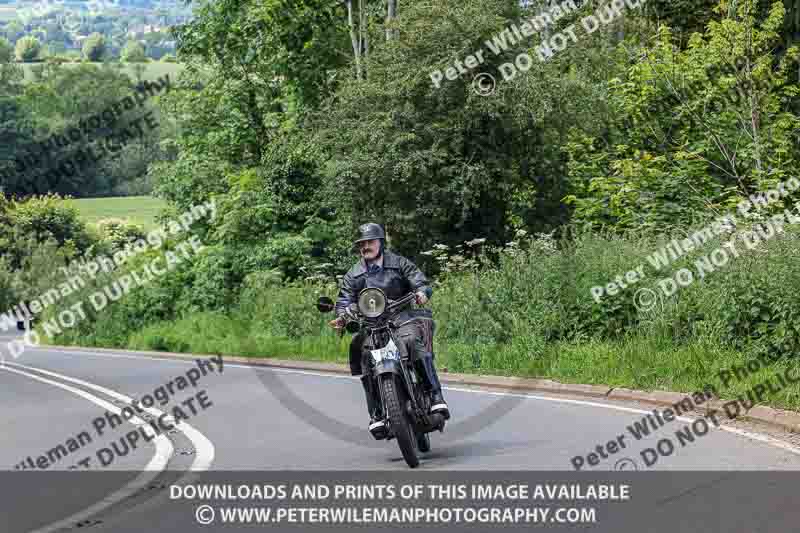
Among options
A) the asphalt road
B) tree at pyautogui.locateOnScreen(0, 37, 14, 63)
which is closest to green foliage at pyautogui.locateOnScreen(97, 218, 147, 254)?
tree at pyautogui.locateOnScreen(0, 37, 14, 63)

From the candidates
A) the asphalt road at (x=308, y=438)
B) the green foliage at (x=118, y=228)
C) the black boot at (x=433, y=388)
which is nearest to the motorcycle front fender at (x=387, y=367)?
the black boot at (x=433, y=388)

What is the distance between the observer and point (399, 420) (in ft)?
31.0

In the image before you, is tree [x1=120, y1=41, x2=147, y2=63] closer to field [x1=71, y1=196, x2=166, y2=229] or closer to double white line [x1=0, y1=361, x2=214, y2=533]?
field [x1=71, y1=196, x2=166, y2=229]

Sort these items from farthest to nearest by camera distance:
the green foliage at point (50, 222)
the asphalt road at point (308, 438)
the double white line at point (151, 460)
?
the green foliage at point (50, 222) → the asphalt road at point (308, 438) → the double white line at point (151, 460)

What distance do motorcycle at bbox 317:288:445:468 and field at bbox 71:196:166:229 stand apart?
104m

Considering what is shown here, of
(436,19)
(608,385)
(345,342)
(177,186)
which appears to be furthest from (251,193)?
(608,385)

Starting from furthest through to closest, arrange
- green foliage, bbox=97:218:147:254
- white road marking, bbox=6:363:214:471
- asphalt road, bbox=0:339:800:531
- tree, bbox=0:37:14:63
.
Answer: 1. tree, bbox=0:37:14:63
2. green foliage, bbox=97:218:147:254
3. white road marking, bbox=6:363:214:471
4. asphalt road, bbox=0:339:800:531

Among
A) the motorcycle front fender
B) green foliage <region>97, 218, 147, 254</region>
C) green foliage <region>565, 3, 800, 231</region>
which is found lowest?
the motorcycle front fender

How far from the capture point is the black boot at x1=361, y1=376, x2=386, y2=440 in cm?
990

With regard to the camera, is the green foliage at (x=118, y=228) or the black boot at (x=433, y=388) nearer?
the black boot at (x=433, y=388)

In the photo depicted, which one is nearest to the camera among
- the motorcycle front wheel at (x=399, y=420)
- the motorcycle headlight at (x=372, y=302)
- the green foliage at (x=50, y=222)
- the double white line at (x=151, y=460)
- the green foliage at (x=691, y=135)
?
the double white line at (x=151, y=460)

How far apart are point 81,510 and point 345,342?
54.8ft

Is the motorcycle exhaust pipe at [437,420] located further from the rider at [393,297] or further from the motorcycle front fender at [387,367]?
the motorcycle front fender at [387,367]

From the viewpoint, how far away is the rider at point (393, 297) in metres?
10.0
